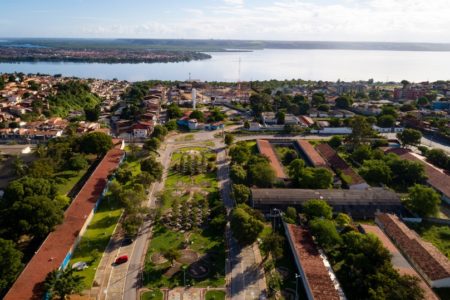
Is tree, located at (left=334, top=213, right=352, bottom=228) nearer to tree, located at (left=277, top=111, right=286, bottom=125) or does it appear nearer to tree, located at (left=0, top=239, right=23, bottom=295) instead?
tree, located at (left=0, top=239, right=23, bottom=295)

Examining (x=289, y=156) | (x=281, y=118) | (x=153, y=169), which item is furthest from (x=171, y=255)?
(x=281, y=118)

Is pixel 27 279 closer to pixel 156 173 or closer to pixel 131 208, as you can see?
pixel 131 208

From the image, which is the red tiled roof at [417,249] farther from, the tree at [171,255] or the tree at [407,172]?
the tree at [171,255]

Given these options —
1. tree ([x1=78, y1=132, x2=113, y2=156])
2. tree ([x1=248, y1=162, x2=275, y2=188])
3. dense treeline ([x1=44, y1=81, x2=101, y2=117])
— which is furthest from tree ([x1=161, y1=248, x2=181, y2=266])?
dense treeline ([x1=44, y1=81, x2=101, y2=117])

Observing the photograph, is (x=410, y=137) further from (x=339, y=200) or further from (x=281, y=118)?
(x=339, y=200)

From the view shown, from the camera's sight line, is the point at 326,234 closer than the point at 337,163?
Yes
